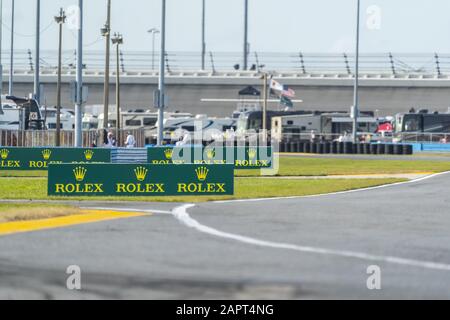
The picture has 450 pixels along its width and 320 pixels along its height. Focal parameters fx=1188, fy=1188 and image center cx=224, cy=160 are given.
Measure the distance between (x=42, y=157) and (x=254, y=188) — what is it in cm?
1432

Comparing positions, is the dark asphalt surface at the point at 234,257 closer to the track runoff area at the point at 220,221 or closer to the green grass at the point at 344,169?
the track runoff area at the point at 220,221

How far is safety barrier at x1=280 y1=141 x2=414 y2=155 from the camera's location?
217 feet

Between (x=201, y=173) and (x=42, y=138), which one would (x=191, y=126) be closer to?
(x=42, y=138)

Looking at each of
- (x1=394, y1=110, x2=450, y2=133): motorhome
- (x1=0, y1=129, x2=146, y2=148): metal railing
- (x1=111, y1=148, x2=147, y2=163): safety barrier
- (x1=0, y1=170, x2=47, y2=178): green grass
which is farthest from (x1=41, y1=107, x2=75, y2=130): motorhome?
(x1=0, y1=170, x2=47, y2=178): green grass

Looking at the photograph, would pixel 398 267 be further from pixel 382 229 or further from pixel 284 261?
pixel 382 229

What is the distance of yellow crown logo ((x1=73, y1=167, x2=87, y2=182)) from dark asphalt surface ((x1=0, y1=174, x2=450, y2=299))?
218 inches

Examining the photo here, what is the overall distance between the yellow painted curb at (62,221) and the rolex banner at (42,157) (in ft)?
68.0

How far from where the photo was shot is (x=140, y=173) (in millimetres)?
27578

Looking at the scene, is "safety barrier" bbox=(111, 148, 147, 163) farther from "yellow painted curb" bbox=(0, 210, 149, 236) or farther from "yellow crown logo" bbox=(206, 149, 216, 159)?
"yellow painted curb" bbox=(0, 210, 149, 236)

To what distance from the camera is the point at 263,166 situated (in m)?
45.2

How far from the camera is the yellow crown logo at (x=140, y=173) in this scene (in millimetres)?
27500

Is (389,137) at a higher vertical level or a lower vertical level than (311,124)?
lower

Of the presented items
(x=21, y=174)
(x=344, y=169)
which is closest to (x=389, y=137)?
(x=344, y=169)

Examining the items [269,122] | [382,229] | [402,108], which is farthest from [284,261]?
[402,108]
